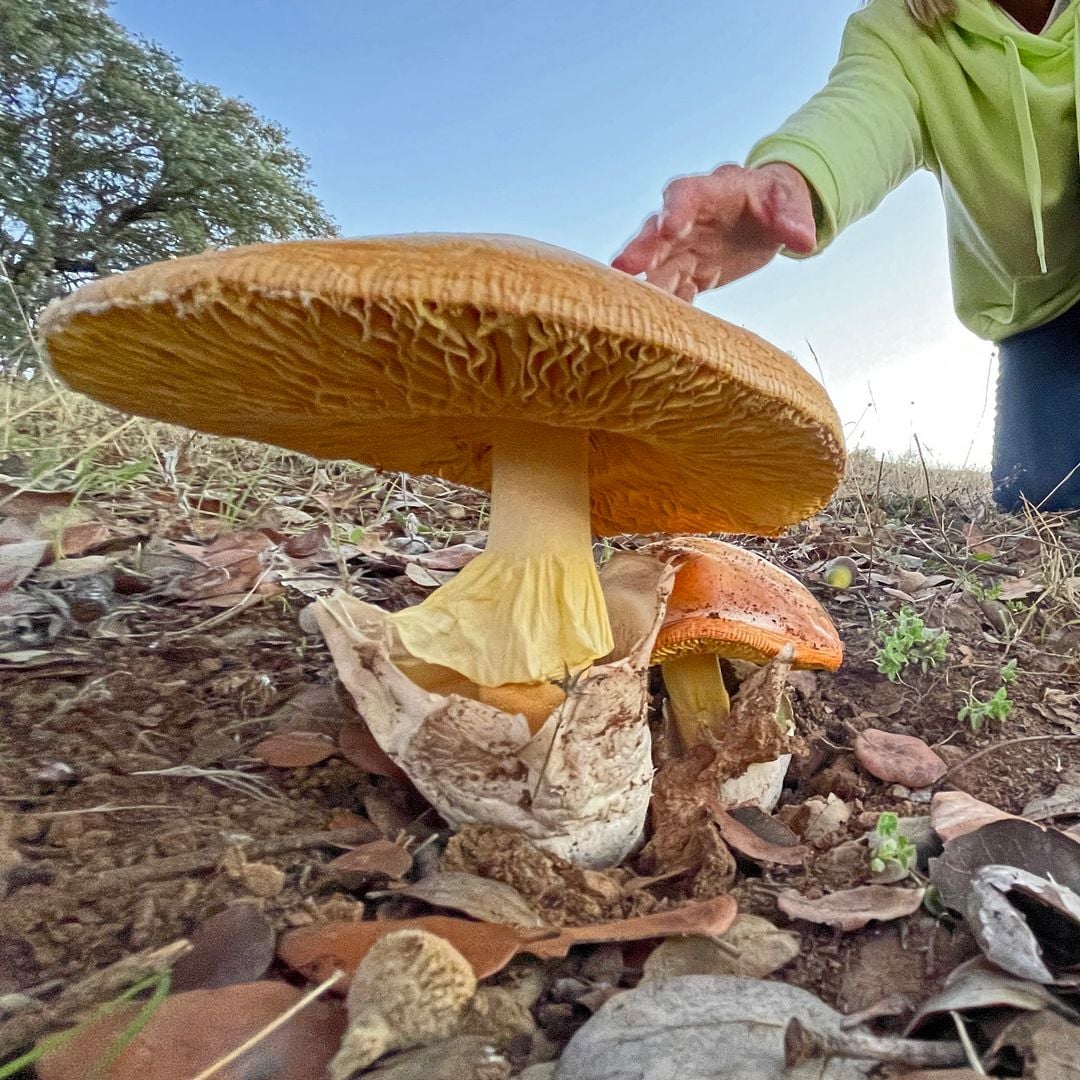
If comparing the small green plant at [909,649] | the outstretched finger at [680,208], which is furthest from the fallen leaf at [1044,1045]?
the outstretched finger at [680,208]

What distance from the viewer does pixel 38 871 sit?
1.15 metres

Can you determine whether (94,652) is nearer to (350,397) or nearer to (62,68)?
(350,397)

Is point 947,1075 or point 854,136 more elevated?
point 854,136

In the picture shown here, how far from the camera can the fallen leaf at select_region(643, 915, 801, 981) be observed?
43.8 inches

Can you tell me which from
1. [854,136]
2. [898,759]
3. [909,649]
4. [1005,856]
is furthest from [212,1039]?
[854,136]

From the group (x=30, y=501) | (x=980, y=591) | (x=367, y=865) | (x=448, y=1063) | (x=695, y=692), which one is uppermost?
(x=30, y=501)

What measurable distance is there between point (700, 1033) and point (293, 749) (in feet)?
3.16

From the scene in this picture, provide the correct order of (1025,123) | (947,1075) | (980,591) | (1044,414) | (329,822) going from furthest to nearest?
(1044,414) → (1025,123) → (980,591) → (329,822) → (947,1075)

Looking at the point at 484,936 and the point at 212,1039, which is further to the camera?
the point at 484,936

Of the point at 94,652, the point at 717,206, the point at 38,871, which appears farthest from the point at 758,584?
the point at 94,652

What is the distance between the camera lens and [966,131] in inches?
144

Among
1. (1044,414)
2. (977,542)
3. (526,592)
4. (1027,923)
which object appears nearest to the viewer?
(1027,923)

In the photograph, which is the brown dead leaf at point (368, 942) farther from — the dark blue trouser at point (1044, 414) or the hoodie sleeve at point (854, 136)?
the dark blue trouser at point (1044, 414)

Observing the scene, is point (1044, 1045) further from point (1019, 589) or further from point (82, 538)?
point (82, 538)
